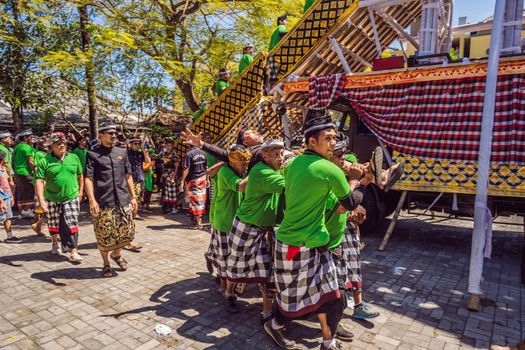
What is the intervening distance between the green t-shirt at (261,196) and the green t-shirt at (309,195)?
1.13 feet

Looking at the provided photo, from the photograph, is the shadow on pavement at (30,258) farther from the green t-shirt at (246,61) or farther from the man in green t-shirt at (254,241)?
the green t-shirt at (246,61)

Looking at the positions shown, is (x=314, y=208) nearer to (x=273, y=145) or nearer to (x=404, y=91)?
(x=273, y=145)

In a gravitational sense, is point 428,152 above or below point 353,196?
above

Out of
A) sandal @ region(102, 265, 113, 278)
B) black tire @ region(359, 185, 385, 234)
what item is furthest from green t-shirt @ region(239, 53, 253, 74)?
sandal @ region(102, 265, 113, 278)

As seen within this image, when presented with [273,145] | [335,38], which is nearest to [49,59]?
[335,38]

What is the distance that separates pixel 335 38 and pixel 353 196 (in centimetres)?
559

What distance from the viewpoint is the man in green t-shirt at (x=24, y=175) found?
866cm

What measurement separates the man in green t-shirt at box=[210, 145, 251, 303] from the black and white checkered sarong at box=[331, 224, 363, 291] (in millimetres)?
1218

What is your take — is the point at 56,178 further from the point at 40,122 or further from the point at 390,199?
the point at 40,122

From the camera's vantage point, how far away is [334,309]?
2.95 meters

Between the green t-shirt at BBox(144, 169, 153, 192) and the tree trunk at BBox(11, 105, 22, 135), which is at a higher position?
the tree trunk at BBox(11, 105, 22, 135)

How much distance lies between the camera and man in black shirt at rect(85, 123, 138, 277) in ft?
15.7

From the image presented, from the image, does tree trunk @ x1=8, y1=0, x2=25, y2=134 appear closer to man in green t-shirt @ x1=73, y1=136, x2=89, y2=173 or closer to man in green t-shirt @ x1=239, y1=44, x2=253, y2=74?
man in green t-shirt @ x1=73, y1=136, x2=89, y2=173

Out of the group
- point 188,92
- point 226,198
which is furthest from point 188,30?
point 226,198
